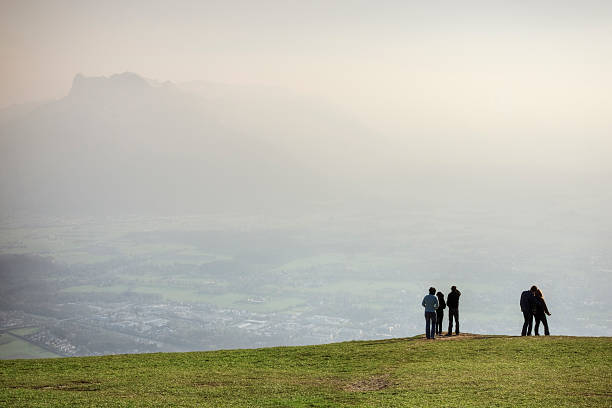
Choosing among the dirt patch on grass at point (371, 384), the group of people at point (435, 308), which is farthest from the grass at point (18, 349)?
the dirt patch on grass at point (371, 384)

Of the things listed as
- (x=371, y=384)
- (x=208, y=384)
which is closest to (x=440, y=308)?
(x=371, y=384)

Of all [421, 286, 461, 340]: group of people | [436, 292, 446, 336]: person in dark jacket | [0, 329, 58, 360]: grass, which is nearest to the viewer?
[421, 286, 461, 340]: group of people

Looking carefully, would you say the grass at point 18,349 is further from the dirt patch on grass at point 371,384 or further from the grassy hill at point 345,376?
the dirt patch on grass at point 371,384

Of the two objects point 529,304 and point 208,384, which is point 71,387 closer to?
point 208,384

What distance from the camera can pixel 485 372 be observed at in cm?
2327

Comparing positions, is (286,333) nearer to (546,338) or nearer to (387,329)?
(387,329)

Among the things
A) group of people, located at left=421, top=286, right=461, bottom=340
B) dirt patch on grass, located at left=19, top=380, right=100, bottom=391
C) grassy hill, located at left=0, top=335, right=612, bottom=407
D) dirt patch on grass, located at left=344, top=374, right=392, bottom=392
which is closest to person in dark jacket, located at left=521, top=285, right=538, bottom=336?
grassy hill, located at left=0, top=335, right=612, bottom=407

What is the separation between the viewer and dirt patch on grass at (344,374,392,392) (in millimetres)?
22144

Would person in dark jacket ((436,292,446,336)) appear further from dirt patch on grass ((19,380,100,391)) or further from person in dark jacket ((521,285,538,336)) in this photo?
dirt patch on grass ((19,380,100,391))

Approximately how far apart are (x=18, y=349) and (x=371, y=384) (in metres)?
134

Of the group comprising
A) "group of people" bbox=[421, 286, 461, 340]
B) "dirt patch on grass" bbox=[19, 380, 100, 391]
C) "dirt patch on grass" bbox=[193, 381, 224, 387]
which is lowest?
"dirt patch on grass" bbox=[19, 380, 100, 391]

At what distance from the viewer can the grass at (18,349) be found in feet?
423

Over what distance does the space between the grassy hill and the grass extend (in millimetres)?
113541

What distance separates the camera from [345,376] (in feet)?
80.2
